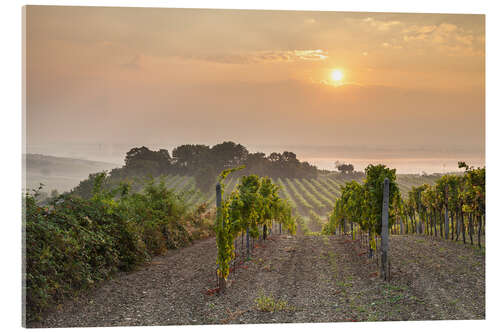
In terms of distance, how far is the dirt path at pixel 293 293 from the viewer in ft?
14.6

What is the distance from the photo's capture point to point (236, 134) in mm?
6770

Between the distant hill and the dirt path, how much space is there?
1.75 meters

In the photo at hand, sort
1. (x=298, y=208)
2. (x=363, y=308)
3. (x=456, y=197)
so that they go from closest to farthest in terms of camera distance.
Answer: (x=363, y=308) < (x=456, y=197) < (x=298, y=208)

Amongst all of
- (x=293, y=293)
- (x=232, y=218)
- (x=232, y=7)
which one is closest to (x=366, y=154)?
→ (x=232, y=218)

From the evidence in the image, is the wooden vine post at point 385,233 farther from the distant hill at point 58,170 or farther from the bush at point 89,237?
the distant hill at point 58,170

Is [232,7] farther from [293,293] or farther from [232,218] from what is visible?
[293,293]

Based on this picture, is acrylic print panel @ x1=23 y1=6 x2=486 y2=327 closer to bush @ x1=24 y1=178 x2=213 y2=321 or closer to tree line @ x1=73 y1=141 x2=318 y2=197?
bush @ x1=24 y1=178 x2=213 y2=321

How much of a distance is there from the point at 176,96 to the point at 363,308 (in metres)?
4.47

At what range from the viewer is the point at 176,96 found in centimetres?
618

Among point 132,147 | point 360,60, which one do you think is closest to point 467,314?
point 360,60

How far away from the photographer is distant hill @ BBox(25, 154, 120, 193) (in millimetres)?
4761

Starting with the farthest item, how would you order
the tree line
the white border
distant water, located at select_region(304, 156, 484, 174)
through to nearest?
1. the tree line
2. distant water, located at select_region(304, 156, 484, 174)
3. the white border

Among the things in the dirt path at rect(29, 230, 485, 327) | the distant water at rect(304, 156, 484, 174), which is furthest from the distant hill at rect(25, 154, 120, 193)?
the distant water at rect(304, 156, 484, 174)
